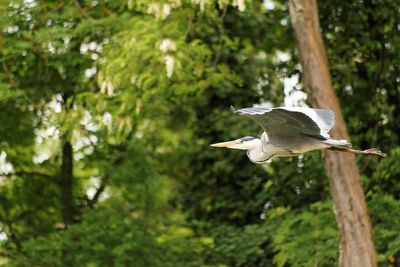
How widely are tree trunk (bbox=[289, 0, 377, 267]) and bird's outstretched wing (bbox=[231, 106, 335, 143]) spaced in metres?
2.94

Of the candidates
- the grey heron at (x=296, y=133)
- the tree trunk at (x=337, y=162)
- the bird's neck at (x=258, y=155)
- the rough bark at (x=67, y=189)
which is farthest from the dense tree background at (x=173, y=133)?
the grey heron at (x=296, y=133)

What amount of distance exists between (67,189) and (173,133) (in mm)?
1402

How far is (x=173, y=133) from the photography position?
12.6m

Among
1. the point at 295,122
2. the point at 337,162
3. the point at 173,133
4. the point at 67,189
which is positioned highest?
the point at 295,122

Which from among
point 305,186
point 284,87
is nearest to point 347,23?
point 284,87

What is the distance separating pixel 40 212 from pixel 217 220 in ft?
6.84

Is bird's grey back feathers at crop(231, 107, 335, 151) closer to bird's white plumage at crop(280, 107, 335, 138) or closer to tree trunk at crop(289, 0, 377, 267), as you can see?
bird's white plumage at crop(280, 107, 335, 138)

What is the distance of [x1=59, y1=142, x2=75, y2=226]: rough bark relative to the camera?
40.8 ft

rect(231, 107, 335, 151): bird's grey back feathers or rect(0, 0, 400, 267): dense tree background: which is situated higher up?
rect(231, 107, 335, 151): bird's grey back feathers

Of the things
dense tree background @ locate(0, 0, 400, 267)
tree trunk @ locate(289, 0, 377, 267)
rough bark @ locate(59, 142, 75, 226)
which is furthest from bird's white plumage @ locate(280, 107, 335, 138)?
rough bark @ locate(59, 142, 75, 226)

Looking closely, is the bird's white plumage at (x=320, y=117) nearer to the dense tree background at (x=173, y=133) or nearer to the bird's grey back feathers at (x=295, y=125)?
the bird's grey back feathers at (x=295, y=125)

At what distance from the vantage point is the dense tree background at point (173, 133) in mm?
10367

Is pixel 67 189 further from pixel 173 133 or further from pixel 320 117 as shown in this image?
pixel 320 117

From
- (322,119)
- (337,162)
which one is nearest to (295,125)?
(322,119)
